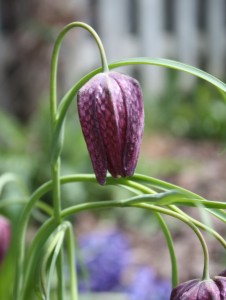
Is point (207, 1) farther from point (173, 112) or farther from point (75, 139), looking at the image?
point (75, 139)

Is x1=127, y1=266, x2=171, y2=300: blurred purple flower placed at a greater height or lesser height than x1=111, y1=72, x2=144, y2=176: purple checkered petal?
lesser

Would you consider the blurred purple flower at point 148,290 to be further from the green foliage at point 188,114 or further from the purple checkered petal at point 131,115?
the green foliage at point 188,114

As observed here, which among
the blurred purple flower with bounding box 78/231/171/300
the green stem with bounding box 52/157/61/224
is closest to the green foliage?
the blurred purple flower with bounding box 78/231/171/300

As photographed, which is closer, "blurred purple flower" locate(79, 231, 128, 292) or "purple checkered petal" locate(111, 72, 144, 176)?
"purple checkered petal" locate(111, 72, 144, 176)

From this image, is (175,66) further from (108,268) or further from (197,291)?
(108,268)

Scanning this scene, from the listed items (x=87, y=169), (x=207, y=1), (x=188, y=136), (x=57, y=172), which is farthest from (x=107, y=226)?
(x=207, y=1)

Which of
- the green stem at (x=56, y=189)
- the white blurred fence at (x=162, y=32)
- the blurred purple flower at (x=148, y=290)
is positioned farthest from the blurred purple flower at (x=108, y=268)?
the white blurred fence at (x=162, y=32)

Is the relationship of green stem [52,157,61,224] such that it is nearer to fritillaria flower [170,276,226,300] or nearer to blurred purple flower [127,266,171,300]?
fritillaria flower [170,276,226,300]
